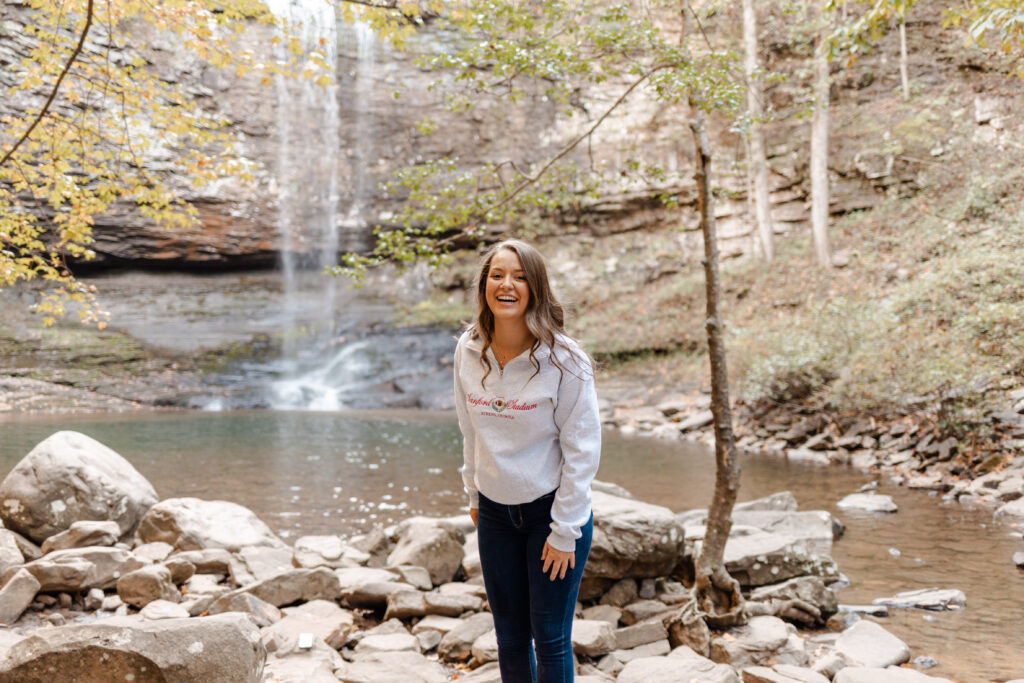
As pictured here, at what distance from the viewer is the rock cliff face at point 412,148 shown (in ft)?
66.4

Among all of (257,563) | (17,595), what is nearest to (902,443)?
(257,563)

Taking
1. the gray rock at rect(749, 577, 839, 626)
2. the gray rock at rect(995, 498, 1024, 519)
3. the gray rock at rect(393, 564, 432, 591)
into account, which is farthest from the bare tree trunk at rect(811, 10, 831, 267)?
the gray rock at rect(393, 564, 432, 591)

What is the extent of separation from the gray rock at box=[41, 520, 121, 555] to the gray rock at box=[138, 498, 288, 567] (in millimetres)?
443

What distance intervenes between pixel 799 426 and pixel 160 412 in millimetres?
17219

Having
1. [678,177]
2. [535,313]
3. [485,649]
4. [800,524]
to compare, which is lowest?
[800,524]

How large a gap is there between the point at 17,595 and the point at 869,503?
7.97 meters

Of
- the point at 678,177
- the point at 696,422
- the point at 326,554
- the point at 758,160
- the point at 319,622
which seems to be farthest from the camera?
the point at 758,160

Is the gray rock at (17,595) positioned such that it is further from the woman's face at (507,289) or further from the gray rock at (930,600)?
the gray rock at (930,600)

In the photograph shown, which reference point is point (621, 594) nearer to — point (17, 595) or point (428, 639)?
point (428, 639)

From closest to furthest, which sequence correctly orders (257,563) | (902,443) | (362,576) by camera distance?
(362,576), (257,563), (902,443)

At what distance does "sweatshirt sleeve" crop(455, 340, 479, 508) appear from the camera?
2283 mm

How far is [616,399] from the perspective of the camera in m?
18.0

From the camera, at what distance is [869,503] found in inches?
280

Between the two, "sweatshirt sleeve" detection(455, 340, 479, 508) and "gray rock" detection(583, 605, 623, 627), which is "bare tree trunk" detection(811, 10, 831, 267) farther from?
"sweatshirt sleeve" detection(455, 340, 479, 508)
